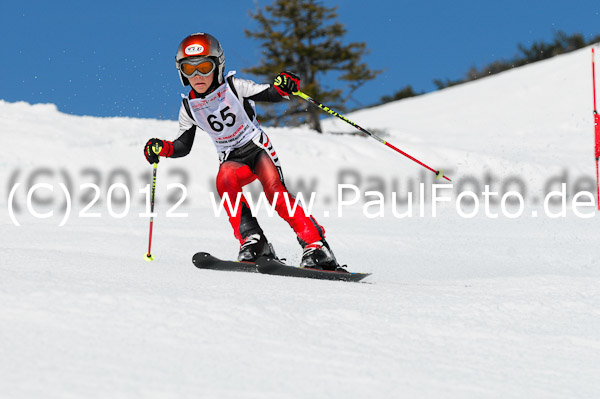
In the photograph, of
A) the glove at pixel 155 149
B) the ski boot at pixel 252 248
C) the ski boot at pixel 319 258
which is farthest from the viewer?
the ski boot at pixel 252 248

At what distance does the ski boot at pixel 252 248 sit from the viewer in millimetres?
4969

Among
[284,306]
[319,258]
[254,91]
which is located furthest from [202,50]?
[284,306]

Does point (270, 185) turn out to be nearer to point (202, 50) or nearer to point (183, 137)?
point (183, 137)

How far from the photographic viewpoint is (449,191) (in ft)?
37.3

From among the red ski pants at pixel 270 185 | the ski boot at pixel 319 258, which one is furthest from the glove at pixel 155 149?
the ski boot at pixel 319 258

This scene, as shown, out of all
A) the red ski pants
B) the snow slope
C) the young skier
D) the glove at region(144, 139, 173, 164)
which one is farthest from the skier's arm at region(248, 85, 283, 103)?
the snow slope

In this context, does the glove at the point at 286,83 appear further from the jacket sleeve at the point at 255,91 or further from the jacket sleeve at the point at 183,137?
the jacket sleeve at the point at 183,137

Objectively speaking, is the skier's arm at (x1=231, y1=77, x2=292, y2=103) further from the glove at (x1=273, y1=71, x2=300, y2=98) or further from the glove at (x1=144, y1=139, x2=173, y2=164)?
the glove at (x1=144, y1=139, x2=173, y2=164)

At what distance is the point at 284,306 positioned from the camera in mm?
2938

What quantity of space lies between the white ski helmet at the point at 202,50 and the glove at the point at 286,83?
40 centimetres

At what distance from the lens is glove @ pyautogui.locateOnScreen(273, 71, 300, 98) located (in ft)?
14.9

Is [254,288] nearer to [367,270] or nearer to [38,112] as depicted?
[367,270]

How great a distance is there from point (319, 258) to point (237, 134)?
101 centimetres

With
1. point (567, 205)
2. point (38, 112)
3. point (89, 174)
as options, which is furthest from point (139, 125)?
point (567, 205)
